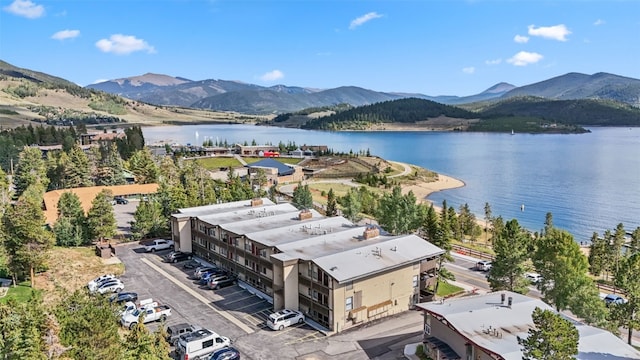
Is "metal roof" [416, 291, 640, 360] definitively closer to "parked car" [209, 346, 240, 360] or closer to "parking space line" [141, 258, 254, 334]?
"parked car" [209, 346, 240, 360]

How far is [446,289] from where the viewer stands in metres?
37.4

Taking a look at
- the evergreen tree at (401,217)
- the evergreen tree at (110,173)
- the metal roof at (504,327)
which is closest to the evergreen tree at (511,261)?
the metal roof at (504,327)

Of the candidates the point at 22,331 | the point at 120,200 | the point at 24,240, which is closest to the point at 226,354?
the point at 22,331

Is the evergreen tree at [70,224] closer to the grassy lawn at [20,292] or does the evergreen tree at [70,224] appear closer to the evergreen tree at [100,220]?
the evergreen tree at [100,220]

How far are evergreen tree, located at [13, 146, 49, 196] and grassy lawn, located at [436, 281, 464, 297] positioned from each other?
6063 centimetres

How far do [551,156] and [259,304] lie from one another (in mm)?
161031

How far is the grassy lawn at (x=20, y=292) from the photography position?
30.3 metres

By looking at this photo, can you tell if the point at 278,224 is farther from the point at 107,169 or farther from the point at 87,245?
the point at 107,169

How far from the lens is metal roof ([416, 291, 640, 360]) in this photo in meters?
21.3

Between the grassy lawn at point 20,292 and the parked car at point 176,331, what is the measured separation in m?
10.6

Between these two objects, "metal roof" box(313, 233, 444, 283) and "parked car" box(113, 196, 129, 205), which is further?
"parked car" box(113, 196, 129, 205)

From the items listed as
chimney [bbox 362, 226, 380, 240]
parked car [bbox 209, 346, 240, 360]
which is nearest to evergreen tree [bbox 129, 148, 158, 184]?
chimney [bbox 362, 226, 380, 240]

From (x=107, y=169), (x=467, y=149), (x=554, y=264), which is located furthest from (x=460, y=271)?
(x=467, y=149)

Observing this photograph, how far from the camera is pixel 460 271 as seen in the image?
4316cm
